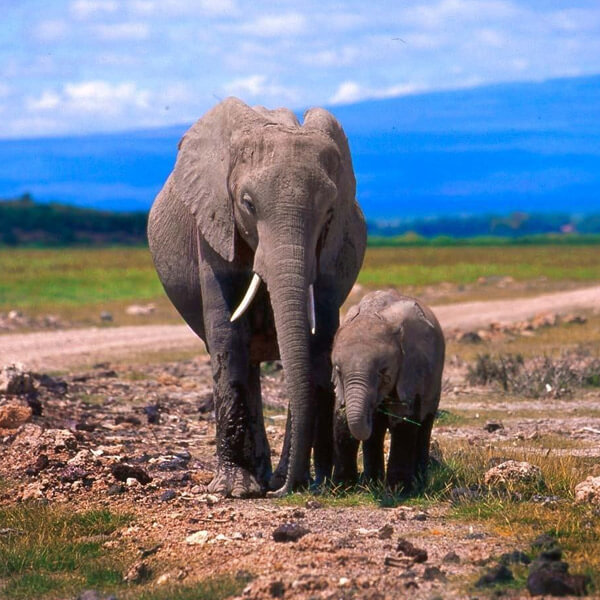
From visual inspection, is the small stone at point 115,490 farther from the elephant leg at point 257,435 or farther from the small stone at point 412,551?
the small stone at point 412,551

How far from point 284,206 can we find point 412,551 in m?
2.51

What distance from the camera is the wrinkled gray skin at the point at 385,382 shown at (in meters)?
8.72

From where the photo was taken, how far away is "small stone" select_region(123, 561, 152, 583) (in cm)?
779

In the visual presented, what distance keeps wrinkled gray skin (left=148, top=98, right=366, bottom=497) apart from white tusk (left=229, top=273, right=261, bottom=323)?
0.37ft

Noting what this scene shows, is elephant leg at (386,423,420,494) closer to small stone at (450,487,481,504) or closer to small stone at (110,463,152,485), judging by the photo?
small stone at (450,487,481,504)

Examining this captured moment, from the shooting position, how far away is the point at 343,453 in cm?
930

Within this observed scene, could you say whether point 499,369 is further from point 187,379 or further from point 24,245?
point 24,245

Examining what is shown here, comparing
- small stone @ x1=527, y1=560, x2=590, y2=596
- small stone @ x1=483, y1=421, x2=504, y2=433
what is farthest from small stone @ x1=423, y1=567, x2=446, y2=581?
small stone @ x1=483, y1=421, x2=504, y2=433

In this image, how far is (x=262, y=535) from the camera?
27.2 feet

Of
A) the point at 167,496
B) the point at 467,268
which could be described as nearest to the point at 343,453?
the point at 167,496

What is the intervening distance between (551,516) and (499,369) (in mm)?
8985

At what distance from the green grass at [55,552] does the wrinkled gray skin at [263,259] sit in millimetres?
1162

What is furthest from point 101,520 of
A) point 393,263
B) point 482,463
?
point 393,263

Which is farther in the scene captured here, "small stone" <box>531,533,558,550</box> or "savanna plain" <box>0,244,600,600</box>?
"small stone" <box>531,533,558,550</box>
